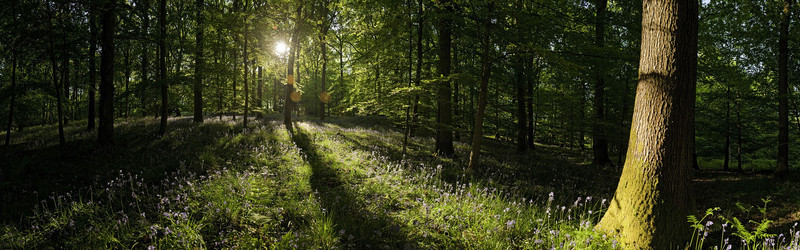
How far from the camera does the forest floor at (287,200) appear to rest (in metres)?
3.74

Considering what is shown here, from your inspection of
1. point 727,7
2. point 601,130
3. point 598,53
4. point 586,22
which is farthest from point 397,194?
point 727,7

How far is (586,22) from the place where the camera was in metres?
12.1

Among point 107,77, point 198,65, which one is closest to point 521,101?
point 198,65

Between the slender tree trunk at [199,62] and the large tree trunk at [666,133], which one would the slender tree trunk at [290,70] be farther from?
the large tree trunk at [666,133]

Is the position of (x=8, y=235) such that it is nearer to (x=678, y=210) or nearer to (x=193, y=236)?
(x=193, y=236)

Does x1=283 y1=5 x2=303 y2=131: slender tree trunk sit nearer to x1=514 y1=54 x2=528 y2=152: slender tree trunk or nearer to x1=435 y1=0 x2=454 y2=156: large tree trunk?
x1=435 y1=0 x2=454 y2=156: large tree trunk

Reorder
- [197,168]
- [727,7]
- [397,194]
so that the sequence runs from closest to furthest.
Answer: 1. [397,194]
2. [197,168]
3. [727,7]

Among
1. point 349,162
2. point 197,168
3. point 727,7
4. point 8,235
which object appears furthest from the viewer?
point 727,7

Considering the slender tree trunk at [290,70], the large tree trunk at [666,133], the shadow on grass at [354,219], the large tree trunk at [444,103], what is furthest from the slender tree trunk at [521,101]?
the slender tree trunk at [290,70]

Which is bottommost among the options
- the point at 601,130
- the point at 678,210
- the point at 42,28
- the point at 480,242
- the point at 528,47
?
the point at 480,242

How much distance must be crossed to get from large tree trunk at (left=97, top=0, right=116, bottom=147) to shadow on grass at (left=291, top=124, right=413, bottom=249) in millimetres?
8463

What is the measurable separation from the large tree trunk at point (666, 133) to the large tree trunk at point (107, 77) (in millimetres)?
14113

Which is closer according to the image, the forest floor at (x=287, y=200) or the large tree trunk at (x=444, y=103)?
the forest floor at (x=287, y=200)

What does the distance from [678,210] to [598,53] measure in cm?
769
